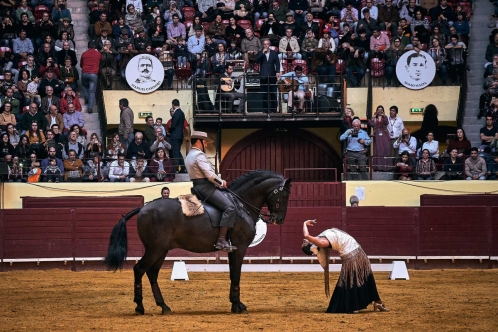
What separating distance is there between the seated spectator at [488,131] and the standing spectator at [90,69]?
878 centimetres

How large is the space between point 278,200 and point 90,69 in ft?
39.1

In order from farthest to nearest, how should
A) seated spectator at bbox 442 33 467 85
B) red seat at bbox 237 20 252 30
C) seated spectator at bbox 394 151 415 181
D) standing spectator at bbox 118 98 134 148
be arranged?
red seat at bbox 237 20 252 30 → seated spectator at bbox 442 33 467 85 → standing spectator at bbox 118 98 134 148 → seated spectator at bbox 394 151 415 181

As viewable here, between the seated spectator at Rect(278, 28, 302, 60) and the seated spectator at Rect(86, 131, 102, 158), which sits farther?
the seated spectator at Rect(278, 28, 302, 60)

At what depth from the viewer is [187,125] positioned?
2355cm

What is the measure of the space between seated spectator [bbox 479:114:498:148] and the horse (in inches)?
417

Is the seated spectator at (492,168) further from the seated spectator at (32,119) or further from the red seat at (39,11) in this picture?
the red seat at (39,11)

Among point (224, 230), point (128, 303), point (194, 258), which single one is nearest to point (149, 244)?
point (224, 230)

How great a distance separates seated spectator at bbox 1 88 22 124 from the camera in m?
22.8

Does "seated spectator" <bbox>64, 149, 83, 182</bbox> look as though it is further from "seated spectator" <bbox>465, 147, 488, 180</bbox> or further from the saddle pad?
the saddle pad

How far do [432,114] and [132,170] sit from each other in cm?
706

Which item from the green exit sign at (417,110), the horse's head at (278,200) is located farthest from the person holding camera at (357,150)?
the horse's head at (278,200)

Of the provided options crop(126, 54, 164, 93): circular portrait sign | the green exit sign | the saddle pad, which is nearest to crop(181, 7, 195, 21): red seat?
crop(126, 54, 164, 93): circular portrait sign

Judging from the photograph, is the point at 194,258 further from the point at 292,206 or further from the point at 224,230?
the point at 224,230

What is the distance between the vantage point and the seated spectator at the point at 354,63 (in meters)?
23.9
